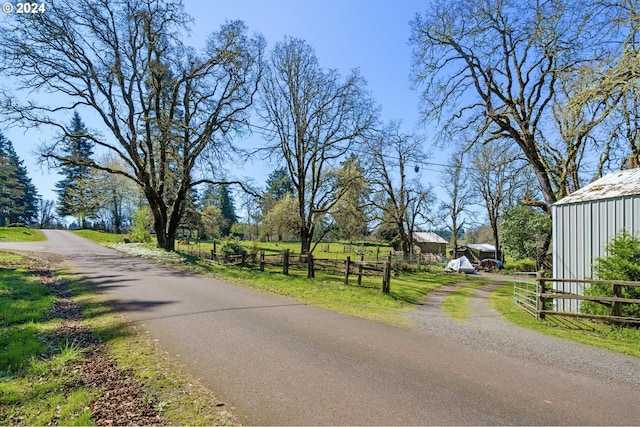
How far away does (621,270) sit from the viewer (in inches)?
312

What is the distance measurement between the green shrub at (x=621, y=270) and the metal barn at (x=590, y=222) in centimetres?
43

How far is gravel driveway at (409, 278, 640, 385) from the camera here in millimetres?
5004

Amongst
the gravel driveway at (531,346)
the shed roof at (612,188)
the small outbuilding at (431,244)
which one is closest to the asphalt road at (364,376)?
the gravel driveway at (531,346)

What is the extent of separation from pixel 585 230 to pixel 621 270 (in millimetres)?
1950

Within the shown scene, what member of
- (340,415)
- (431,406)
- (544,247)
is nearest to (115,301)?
(340,415)

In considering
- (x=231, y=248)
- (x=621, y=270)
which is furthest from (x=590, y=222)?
(x=231, y=248)

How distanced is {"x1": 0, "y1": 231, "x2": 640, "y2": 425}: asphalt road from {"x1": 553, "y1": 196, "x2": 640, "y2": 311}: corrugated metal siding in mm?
5939

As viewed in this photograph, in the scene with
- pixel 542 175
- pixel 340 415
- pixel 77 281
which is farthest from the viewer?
pixel 542 175

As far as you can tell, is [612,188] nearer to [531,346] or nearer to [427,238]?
[531,346]

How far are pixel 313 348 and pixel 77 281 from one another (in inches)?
388

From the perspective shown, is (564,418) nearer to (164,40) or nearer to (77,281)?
(77,281)

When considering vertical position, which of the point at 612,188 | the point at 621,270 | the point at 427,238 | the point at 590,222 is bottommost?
the point at 621,270

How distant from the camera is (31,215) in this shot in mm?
62781

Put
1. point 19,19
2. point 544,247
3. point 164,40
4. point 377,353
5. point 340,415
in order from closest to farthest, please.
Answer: point 340,415
point 377,353
point 19,19
point 164,40
point 544,247
